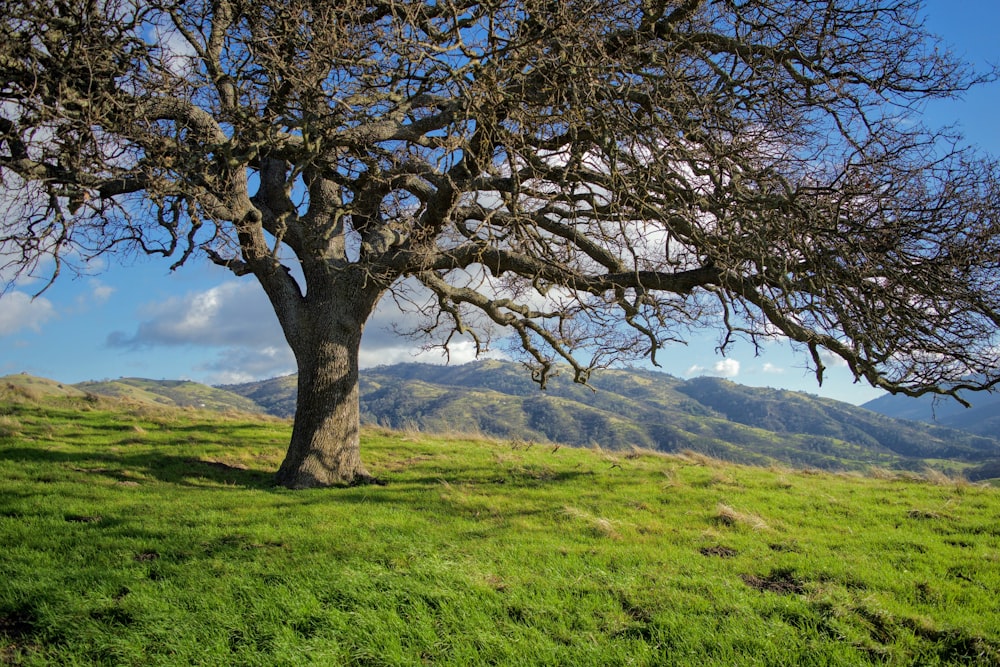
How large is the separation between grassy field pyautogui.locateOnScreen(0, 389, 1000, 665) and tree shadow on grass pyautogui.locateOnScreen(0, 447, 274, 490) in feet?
0.32

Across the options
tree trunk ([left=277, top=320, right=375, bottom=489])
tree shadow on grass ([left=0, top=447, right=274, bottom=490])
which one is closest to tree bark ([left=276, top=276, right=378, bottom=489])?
tree trunk ([left=277, top=320, right=375, bottom=489])

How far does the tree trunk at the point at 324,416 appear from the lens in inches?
473

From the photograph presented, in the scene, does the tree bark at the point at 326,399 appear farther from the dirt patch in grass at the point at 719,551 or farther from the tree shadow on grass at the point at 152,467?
the dirt patch in grass at the point at 719,551

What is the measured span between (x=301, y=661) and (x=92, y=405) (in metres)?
20.9

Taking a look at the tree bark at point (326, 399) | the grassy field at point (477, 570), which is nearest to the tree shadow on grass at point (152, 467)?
the grassy field at point (477, 570)

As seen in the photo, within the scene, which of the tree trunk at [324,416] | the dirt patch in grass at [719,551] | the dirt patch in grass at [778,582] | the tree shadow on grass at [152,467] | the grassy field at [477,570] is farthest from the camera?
the tree trunk at [324,416]

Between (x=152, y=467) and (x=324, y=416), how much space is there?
404 cm

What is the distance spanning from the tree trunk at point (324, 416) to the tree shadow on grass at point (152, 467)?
868 mm

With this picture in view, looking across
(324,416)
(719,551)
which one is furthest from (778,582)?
(324,416)

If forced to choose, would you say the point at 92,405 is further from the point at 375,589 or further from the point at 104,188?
the point at 375,589

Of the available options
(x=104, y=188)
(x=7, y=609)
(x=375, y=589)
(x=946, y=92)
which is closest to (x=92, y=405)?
(x=104, y=188)

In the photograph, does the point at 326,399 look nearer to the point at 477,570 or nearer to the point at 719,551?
the point at 477,570

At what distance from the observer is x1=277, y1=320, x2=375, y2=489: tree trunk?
1201 cm

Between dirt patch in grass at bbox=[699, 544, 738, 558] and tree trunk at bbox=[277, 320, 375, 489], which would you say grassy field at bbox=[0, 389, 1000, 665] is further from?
tree trunk at bbox=[277, 320, 375, 489]
